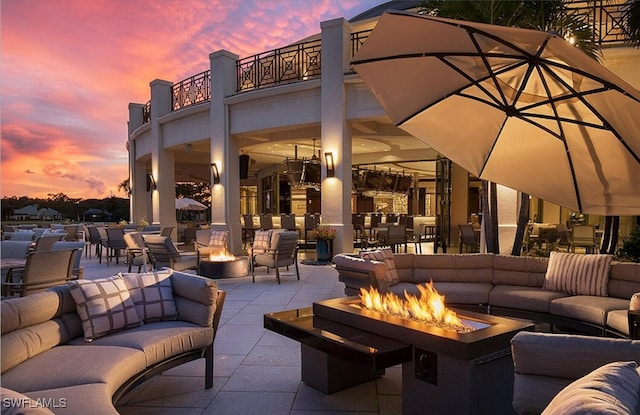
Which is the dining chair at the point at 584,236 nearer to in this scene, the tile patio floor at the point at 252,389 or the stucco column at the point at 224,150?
the tile patio floor at the point at 252,389

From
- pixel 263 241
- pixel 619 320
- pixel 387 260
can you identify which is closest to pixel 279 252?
pixel 263 241

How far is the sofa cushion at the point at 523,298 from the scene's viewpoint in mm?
4361

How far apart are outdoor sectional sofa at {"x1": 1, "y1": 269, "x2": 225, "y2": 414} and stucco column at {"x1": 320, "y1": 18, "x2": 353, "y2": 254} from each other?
6.98m

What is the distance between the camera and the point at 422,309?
3.29 m

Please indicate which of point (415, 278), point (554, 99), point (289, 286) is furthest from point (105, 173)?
point (554, 99)

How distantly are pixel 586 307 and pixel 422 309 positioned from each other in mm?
1902

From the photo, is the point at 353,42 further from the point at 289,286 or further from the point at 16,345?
the point at 16,345

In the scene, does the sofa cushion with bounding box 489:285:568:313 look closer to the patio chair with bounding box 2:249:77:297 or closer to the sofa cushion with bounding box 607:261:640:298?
the sofa cushion with bounding box 607:261:640:298

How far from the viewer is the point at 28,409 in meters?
1.08

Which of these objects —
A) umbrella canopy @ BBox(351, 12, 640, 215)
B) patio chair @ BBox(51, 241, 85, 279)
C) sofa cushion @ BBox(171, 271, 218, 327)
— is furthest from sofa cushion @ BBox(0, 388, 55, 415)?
patio chair @ BBox(51, 241, 85, 279)

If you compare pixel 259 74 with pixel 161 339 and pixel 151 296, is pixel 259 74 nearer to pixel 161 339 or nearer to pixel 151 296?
pixel 151 296

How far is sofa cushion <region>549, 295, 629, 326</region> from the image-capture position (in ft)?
12.8

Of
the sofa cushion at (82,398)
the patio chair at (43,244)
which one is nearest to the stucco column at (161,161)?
the patio chair at (43,244)

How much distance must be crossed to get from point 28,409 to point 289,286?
6389 millimetres
